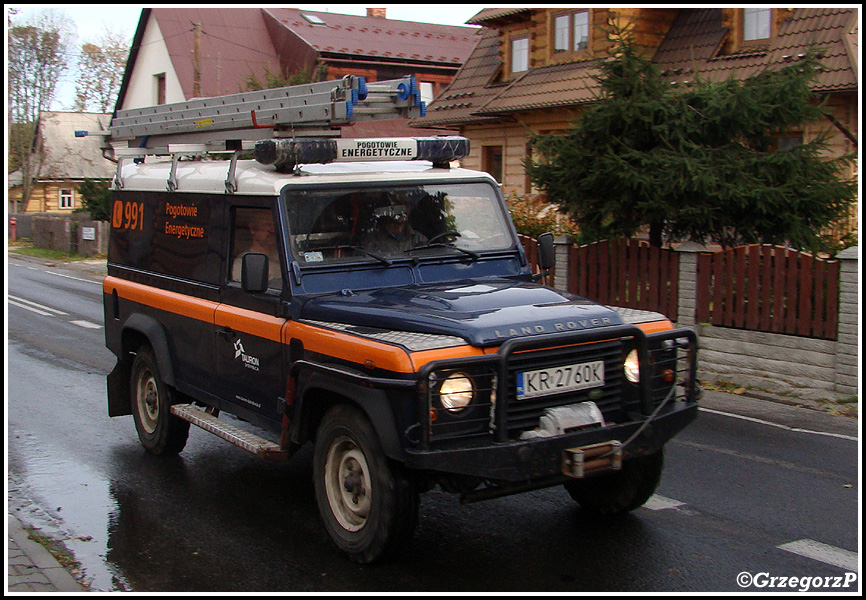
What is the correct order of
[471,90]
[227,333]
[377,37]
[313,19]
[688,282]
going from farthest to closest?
[313,19] → [377,37] → [471,90] → [688,282] → [227,333]

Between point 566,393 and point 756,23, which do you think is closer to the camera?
point 566,393

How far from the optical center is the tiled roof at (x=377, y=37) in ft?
125

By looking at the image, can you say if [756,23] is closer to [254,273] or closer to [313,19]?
[254,273]

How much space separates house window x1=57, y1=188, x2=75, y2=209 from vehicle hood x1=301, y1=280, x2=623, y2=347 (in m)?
64.8

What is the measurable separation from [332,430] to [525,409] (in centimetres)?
114

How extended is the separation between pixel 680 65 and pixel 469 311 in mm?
15969

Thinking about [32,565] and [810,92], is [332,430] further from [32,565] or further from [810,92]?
[810,92]

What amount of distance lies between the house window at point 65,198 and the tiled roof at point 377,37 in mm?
30603

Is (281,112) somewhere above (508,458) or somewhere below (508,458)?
above

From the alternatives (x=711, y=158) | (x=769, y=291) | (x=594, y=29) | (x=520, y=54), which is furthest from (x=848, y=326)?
(x=520, y=54)

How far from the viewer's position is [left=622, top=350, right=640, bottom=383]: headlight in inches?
209

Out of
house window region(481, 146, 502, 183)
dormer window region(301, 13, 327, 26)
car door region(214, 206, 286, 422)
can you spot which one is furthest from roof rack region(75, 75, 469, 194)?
dormer window region(301, 13, 327, 26)

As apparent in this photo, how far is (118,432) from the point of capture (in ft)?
28.3

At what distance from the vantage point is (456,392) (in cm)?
474
